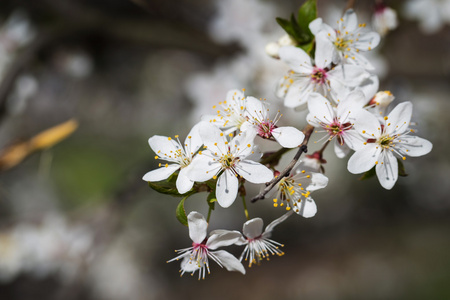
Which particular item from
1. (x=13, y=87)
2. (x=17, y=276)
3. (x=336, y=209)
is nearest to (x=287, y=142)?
(x=13, y=87)

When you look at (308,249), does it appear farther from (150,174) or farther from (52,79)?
(150,174)

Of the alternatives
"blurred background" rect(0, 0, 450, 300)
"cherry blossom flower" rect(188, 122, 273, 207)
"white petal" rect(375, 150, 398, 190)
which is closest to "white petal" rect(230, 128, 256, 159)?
"cherry blossom flower" rect(188, 122, 273, 207)

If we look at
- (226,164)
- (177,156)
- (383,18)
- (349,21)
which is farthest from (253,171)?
(383,18)

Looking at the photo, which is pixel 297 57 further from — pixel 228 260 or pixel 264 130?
pixel 228 260

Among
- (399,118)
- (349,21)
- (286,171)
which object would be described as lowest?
(286,171)

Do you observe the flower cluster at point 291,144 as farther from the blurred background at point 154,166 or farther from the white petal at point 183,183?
the blurred background at point 154,166

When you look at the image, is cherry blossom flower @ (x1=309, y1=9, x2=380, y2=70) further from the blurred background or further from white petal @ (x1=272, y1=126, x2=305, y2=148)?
the blurred background

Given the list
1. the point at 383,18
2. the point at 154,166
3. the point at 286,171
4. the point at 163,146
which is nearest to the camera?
the point at 286,171

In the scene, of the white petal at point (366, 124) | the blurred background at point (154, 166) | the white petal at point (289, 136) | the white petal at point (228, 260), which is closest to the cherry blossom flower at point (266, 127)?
the white petal at point (289, 136)
